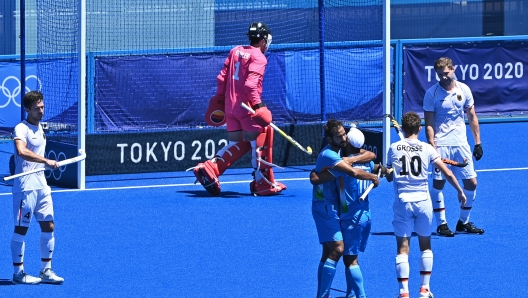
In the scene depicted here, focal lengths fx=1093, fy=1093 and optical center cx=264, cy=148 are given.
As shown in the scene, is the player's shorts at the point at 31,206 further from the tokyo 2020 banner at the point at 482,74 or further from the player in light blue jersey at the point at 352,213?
the tokyo 2020 banner at the point at 482,74

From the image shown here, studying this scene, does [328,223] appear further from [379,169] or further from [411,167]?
[411,167]

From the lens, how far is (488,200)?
1453cm

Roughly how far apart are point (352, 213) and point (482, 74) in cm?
1263

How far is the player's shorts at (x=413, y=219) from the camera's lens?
31.0 ft

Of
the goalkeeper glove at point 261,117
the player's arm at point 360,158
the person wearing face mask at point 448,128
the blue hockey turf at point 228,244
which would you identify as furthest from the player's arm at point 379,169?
the goalkeeper glove at point 261,117

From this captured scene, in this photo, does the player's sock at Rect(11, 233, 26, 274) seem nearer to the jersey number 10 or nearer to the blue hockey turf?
the blue hockey turf

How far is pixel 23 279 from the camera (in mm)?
10188

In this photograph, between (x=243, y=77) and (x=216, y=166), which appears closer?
(x=243, y=77)

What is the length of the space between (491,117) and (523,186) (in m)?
6.19

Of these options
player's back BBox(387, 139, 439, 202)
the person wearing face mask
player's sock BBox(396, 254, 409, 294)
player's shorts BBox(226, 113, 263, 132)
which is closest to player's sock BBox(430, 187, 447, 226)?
the person wearing face mask

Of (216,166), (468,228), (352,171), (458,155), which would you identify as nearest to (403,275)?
(352,171)

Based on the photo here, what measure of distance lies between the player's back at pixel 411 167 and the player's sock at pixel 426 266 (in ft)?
1.68

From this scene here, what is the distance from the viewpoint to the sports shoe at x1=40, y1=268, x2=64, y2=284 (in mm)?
10219

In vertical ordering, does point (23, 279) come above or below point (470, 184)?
below
